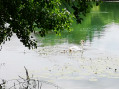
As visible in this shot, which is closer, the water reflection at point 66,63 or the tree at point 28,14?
the tree at point 28,14

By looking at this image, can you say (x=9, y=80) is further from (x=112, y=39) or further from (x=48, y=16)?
(x=112, y=39)

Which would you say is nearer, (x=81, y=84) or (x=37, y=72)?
(x=81, y=84)

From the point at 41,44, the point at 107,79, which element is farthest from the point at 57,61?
the point at 41,44

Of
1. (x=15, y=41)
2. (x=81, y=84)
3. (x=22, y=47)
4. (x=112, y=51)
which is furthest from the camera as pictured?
(x=15, y=41)

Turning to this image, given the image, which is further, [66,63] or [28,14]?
[66,63]

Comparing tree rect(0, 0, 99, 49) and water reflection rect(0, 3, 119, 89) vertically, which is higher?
tree rect(0, 0, 99, 49)

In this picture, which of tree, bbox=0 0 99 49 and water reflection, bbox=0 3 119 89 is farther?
water reflection, bbox=0 3 119 89

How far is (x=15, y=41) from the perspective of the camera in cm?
3128

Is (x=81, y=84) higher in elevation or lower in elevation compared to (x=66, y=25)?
lower

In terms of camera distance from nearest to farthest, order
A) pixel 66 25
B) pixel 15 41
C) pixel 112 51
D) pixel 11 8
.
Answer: pixel 11 8 < pixel 66 25 < pixel 112 51 < pixel 15 41

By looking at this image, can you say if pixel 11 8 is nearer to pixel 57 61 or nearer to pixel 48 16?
pixel 48 16

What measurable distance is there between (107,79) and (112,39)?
16.3m

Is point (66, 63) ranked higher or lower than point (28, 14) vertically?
lower

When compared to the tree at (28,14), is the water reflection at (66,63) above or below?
below
